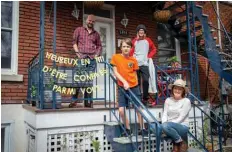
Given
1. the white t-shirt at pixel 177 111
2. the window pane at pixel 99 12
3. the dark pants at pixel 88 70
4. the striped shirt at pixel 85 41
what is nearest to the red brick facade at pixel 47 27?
the window pane at pixel 99 12

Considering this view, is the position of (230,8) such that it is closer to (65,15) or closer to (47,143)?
(65,15)

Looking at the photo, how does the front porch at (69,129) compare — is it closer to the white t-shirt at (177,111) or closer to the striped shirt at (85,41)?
the white t-shirt at (177,111)

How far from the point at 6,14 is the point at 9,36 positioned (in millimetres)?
514

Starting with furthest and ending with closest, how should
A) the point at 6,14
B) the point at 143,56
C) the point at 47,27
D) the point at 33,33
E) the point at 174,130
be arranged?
the point at 47,27 → the point at 33,33 → the point at 6,14 → the point at 143,56 → the point at 174,130

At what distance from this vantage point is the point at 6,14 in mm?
5742

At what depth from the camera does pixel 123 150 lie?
148 inches

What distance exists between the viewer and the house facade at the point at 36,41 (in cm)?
453

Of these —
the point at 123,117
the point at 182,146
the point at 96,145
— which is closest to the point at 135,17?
the point at 123,117

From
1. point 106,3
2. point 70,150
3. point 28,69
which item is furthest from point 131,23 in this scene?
point 70,150

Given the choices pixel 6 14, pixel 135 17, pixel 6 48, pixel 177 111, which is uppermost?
pixel 135 17

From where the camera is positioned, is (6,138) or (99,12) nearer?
(6,138)

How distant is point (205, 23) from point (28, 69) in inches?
184

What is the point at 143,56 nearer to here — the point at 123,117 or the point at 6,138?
the point at 123,117

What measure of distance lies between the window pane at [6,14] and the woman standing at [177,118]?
4.02 metres
